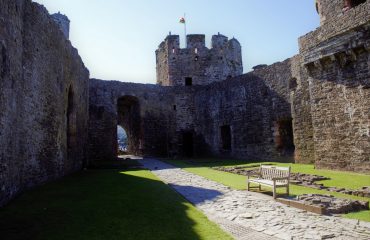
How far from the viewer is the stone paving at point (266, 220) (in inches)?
179

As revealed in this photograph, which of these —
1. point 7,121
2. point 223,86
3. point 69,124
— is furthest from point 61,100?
point 223,86

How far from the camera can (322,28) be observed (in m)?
12.7

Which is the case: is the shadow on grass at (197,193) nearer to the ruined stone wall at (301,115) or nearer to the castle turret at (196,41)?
the ruined stone wall at (301,115)

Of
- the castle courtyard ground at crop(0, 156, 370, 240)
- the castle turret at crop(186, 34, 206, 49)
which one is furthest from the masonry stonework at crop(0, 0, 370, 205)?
the castle turret at crop(186, 34, 206, 49)

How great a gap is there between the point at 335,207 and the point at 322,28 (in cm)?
893

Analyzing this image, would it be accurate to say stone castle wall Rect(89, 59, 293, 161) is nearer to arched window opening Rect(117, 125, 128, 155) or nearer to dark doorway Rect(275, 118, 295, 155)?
dark doorway Rect(275, 118, 295, 155)

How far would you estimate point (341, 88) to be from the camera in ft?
39.3

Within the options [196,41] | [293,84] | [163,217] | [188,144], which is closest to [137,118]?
[188,144]

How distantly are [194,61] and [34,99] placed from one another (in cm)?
2162

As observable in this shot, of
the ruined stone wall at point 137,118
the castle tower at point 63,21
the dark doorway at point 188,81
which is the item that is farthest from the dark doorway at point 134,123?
the castle tower at point 63,21

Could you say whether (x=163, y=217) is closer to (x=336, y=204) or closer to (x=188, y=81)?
(x=336, y=204)

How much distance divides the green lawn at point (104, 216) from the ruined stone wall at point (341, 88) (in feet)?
22.8

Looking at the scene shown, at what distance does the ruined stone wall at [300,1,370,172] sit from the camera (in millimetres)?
11031

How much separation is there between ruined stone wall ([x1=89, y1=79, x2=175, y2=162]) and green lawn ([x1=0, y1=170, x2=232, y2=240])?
13.9 metres
